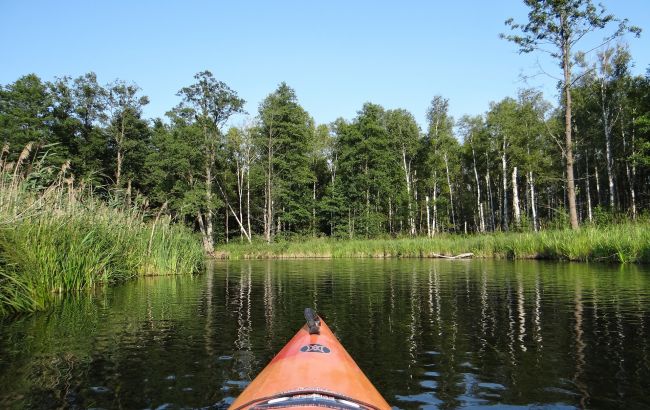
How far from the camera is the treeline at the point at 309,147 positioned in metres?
40.8

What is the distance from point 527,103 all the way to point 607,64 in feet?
30.4

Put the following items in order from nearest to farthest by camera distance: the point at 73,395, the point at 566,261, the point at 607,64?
the point at 73,395 < the point at 566,261 < the point at 607,64

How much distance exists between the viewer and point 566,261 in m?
19.7

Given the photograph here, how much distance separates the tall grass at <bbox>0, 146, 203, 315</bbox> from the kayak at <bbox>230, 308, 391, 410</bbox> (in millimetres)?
6604

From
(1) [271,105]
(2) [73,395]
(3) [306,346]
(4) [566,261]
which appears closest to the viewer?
(3) [306,346]

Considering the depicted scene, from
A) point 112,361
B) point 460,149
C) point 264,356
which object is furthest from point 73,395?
point 460,149

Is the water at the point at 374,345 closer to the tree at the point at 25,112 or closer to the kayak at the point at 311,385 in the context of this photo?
the kayak at the point at 311,385

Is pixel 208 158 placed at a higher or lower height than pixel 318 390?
higher

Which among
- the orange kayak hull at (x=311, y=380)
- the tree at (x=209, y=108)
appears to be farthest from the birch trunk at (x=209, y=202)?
the orange kayak hull at (x=311, y=380)

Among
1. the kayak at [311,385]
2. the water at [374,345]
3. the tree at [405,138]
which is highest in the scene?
the tree at [405,138]

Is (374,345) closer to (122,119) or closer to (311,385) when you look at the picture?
(311,385)

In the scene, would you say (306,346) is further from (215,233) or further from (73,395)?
(215,233)

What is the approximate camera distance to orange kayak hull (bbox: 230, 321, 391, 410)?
3.14 meters

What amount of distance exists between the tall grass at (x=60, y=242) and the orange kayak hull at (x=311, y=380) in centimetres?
658
